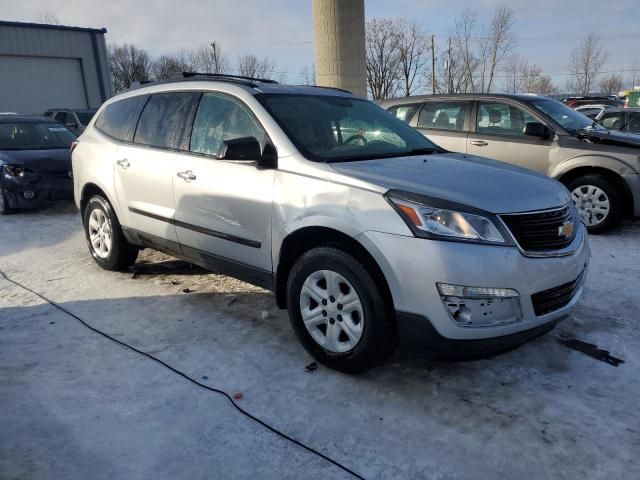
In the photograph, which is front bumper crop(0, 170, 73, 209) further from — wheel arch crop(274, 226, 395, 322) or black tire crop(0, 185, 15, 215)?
wheel arch crop(274, 226, 395, 322)

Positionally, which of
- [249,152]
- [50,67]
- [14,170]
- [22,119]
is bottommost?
[14,170]

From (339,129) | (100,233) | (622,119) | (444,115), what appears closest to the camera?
(339,129)

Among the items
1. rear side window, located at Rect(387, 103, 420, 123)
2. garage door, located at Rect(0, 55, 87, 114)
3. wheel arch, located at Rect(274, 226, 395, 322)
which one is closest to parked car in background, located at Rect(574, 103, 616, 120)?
rear side window, located at Rect(387, 103, 420, 123)

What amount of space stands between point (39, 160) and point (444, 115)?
6047mm

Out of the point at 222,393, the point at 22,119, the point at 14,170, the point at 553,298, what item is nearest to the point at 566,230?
the point at 553,298

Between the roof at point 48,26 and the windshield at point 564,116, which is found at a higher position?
the roof at point 48,26

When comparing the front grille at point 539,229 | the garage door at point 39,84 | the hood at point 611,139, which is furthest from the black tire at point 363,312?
the garage door at point 39,84

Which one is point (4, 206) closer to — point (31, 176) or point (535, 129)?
point (31, 176)

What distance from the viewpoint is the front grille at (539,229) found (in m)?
2.76

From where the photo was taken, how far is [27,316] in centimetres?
410

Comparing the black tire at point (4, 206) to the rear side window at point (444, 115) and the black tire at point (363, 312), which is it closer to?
the rear side window at point (444, 115)

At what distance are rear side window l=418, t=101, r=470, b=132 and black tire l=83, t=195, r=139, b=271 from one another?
462 cm

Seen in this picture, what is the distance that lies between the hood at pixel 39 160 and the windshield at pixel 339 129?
17.7 feet

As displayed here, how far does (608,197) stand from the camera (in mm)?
6234
